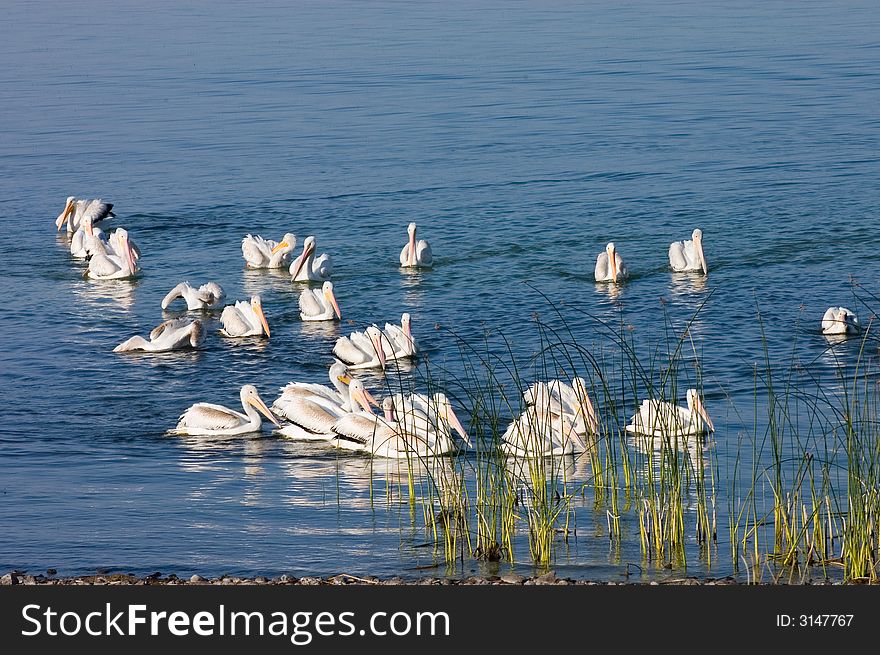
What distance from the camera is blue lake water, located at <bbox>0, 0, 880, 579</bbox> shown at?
401 inches

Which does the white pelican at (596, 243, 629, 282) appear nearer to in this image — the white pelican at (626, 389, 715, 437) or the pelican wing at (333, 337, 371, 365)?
the pelican wing at (333, 337, 371, 365)

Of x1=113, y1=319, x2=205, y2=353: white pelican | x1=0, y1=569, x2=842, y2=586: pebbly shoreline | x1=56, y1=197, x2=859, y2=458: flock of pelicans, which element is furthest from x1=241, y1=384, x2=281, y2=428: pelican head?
x1=0, y1=569, x2=842, y2=586: pebbly shoreline

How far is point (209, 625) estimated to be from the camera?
21.5 feet

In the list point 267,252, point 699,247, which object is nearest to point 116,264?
point 267,252

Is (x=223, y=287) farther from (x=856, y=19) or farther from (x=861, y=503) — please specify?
(x=856, y=19)

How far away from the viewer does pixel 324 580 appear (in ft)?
26.2

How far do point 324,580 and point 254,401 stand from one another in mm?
4784

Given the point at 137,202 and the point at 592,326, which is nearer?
the point at 592,326

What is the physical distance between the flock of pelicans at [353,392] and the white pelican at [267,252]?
1 cm

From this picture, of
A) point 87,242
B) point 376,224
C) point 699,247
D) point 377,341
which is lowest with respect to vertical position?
point 377,341

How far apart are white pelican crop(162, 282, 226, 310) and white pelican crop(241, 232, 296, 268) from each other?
177 cm

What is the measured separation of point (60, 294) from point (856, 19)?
32.8 meters

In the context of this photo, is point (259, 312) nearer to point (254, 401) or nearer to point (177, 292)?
point (177, 292)

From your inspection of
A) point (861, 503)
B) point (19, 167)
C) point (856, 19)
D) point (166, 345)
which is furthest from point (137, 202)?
point (856, 19)
